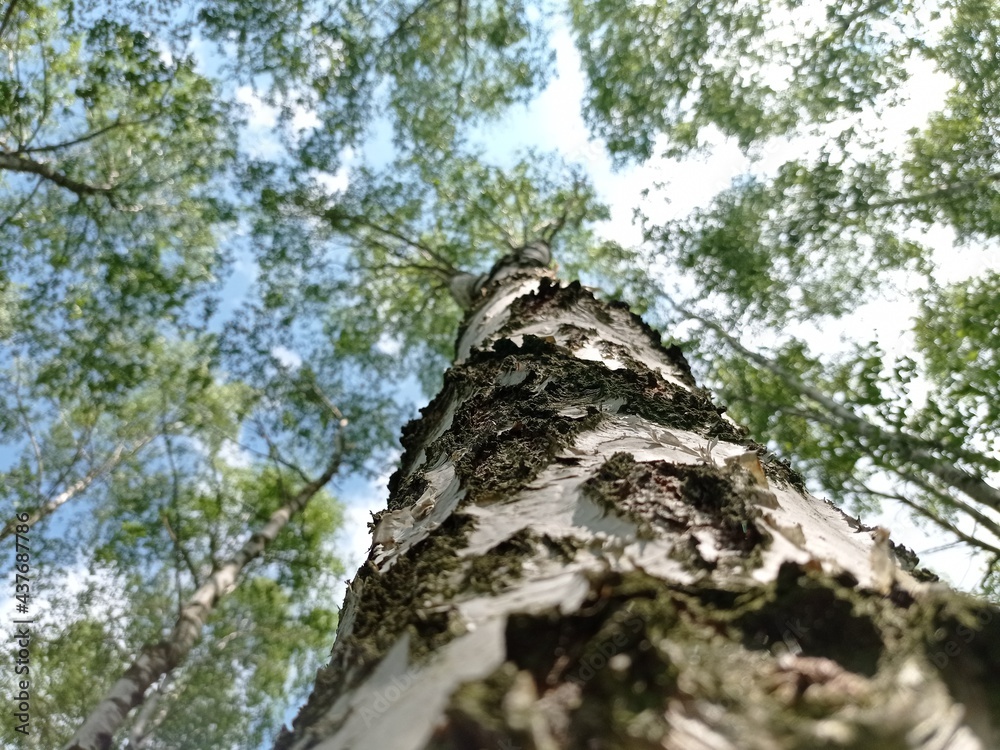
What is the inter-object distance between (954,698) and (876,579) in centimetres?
20

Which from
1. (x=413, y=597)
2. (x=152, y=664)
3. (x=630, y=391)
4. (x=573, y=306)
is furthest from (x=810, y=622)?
(x=152, y=664)

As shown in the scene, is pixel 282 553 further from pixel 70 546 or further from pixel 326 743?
pixel 326 743

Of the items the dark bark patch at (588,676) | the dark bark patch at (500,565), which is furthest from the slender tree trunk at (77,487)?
the dark bark patch at (588,676)

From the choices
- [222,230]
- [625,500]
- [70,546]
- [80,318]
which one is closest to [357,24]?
[222,230]

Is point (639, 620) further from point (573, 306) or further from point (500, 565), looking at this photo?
point (573, 306)

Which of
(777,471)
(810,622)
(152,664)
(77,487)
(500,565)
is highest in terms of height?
(77,487)

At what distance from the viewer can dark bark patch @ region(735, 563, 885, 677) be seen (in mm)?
713

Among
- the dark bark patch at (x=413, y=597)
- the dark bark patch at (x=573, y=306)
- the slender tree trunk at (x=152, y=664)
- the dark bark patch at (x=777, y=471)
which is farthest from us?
the slender tree trunk at (x=152, y=664)

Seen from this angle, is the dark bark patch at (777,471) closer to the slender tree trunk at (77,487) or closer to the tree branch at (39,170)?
the tree branch at (39,170)

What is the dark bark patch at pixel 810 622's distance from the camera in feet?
2.34

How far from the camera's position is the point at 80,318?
9.59m

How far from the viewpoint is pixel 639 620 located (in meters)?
0.67

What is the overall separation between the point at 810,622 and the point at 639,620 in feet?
0.76

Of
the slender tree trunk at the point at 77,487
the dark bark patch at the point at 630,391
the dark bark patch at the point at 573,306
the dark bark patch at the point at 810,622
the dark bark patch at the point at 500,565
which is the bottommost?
the dark bark patch at the point at 810,622
